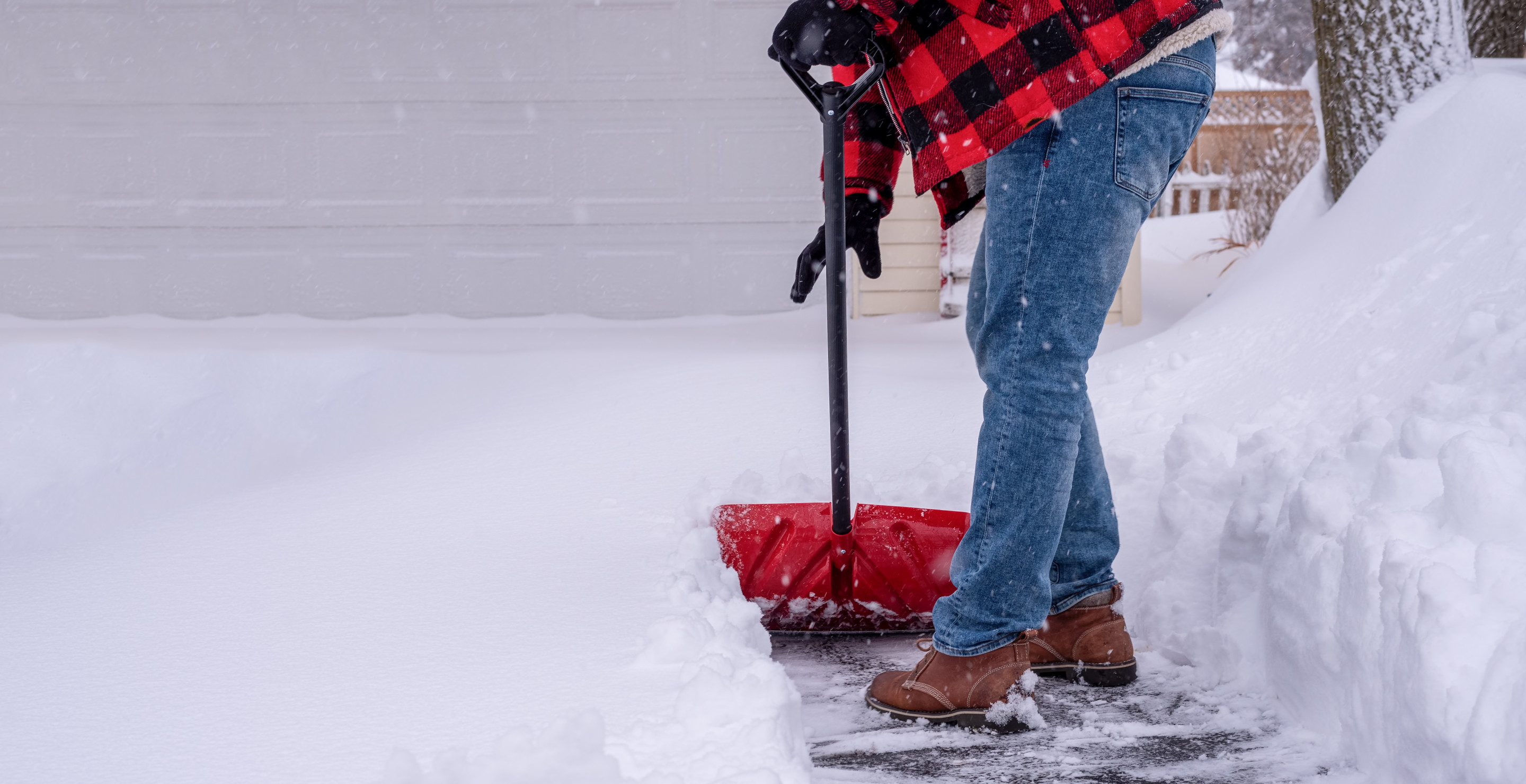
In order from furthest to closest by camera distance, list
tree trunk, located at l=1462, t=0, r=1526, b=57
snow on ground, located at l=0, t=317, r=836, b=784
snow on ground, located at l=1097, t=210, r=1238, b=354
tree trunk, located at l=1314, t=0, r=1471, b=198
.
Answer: snow on ground, located at l=1097, t=210, r=1238, b=354 < tree trunk, located at l=1462, t=0, r=1526, b=57 < tree trunk, located at l=1314, t=0, r=1471, b=198 < snow on ground, located at l=0, t=317, r=836, b=784

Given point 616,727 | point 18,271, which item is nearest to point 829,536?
point 616,727

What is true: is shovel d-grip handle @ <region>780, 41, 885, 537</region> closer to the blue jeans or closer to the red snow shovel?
the red snow shovel

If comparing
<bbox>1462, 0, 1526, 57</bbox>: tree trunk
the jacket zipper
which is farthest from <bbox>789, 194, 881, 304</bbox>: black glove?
<bbox>1462, 0, 1526, 57</bbox>: tree trunk

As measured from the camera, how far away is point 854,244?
1.88 meters

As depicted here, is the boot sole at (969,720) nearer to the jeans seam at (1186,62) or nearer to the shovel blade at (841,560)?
the shovel blade at (841,560)

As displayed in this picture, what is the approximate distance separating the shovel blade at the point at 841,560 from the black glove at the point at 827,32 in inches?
34.3

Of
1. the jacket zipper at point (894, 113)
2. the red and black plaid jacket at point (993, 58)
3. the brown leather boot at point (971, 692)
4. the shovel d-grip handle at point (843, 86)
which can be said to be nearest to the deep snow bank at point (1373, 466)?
the brown leather boot at point (971, 692)

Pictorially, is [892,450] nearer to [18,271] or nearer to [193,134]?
[193,134]

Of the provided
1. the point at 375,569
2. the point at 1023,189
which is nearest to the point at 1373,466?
the point at 1023,189

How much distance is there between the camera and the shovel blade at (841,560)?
1966 mm

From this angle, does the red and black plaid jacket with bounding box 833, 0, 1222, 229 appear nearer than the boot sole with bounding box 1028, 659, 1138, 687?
Yes

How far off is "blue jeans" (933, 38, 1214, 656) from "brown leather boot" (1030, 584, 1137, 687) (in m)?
0.23

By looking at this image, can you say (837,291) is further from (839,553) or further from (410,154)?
(410,154)

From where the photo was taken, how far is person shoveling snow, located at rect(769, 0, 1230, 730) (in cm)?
146
